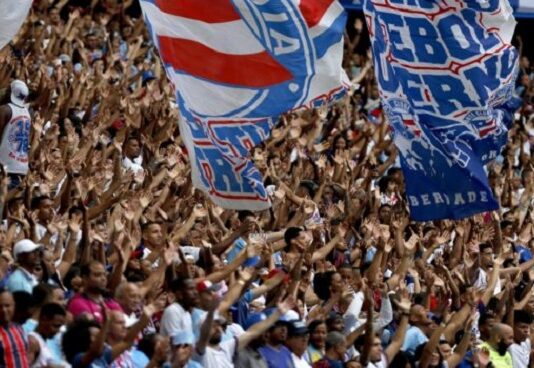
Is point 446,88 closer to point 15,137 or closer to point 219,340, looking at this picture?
point 15,137

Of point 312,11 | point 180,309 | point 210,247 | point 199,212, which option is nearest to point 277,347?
point 180,309

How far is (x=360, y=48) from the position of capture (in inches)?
1050

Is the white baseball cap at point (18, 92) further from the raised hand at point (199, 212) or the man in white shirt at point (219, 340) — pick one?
the man in white shirt at point (219, 340)

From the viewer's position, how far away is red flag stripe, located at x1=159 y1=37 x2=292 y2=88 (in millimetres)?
12234

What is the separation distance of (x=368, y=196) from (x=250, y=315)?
470 centimetres

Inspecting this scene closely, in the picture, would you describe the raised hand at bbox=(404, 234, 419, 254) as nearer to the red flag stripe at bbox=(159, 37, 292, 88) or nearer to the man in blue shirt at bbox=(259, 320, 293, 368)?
the red flag stripe at bbox=(159, 37, 292, 88)

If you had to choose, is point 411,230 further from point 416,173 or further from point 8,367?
point 8,367

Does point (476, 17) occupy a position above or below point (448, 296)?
above

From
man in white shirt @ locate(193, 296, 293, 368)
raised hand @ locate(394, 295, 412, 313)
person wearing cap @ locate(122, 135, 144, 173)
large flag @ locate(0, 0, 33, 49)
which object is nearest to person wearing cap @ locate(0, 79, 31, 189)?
large flag @ locate(0, 0, 33, 49)

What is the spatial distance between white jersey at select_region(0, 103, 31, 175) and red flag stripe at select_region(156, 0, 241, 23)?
2005mm

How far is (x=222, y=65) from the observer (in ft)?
40.5

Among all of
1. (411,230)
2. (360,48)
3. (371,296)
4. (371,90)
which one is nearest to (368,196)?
(411,230)

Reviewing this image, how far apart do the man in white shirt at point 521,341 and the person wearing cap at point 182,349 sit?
359 centimetres

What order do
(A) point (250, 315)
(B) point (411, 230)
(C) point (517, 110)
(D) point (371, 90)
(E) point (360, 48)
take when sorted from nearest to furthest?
(A) point (250, 315), (B) point (411, 230), (D) point (371, 90), (C) point (517, 110), (E) point (360, 48)
